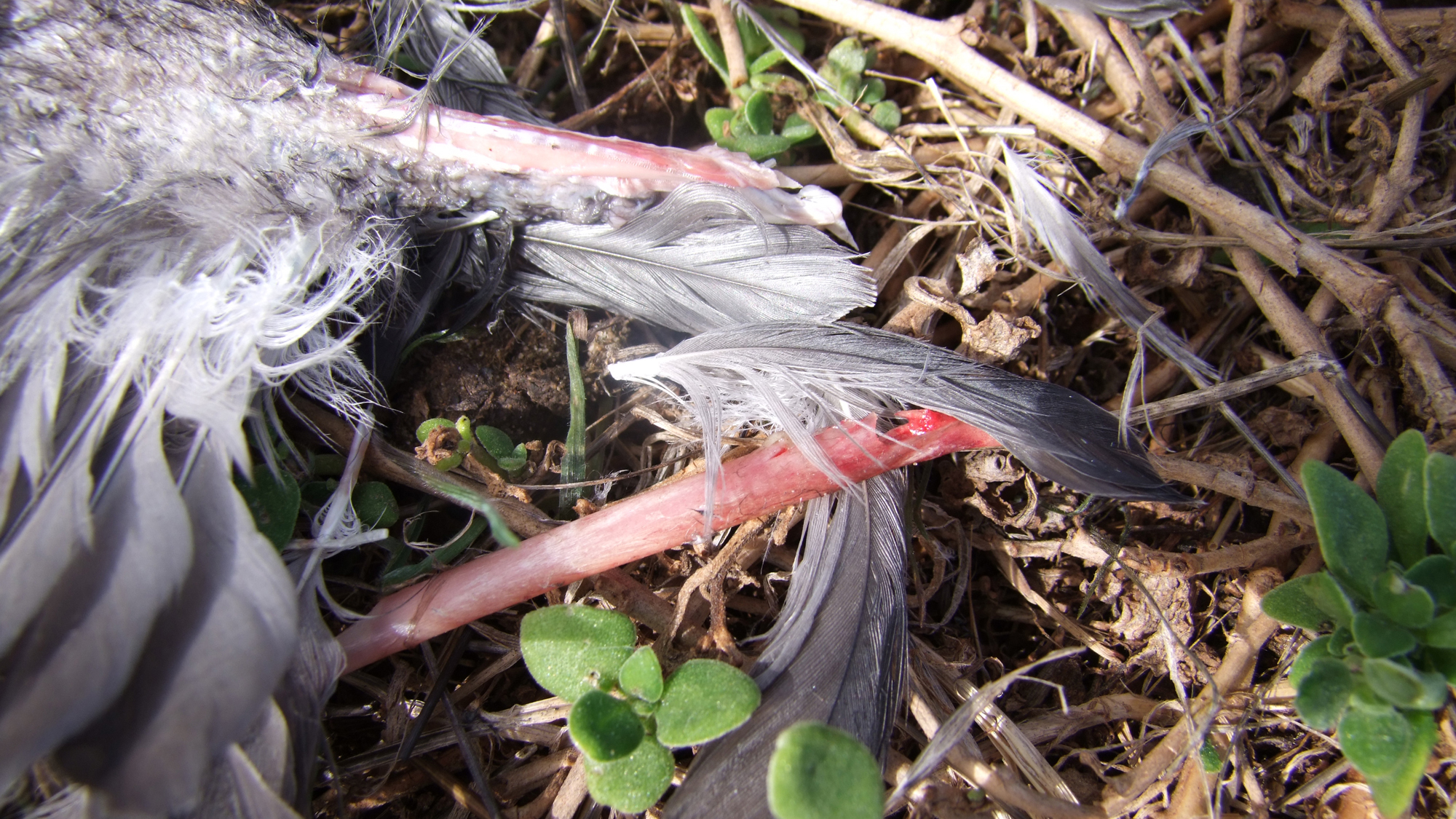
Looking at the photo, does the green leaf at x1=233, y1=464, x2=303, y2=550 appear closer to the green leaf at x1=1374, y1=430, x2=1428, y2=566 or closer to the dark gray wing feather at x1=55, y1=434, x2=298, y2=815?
the dark gray wing feather at x1=55, y1=434, x2=298, y2=815

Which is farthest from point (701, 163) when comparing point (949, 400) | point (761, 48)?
point (949, 400)

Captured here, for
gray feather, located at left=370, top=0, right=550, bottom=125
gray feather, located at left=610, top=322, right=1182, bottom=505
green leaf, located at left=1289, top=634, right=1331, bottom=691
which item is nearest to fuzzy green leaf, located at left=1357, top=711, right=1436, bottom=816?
green leaf, located at left=1289, top=634, right=1331, bottom=691

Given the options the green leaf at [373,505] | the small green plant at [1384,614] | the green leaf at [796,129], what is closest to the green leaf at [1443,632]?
the small green plant at [1384,614]

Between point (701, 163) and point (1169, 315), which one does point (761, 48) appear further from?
point (1169, 315)

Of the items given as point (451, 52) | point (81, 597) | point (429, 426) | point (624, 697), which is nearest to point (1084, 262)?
point (624, 697)

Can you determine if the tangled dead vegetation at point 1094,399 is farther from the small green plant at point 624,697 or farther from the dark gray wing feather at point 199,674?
the dark gray wing feather at point 199,674
